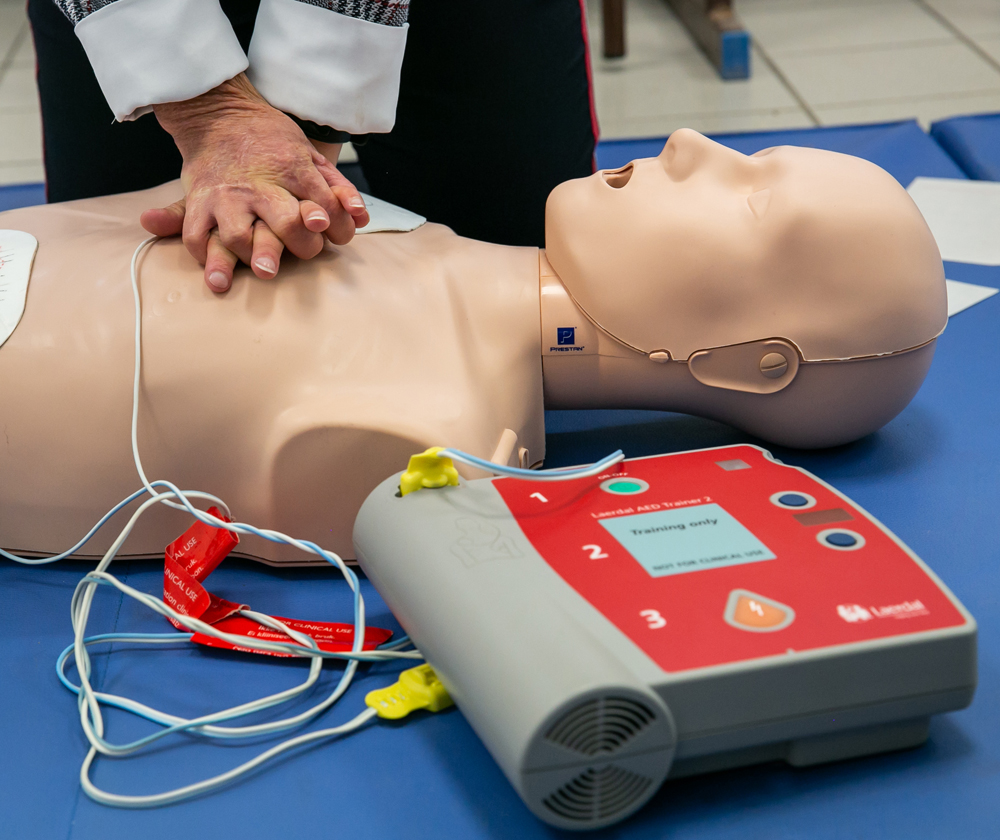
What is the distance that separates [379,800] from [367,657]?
4.7 inches

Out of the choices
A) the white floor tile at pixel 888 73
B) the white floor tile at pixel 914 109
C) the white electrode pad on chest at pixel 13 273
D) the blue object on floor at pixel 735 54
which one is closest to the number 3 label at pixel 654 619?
the white electrode pad on chest at pixel 13 273

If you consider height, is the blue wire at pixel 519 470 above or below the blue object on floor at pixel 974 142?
above

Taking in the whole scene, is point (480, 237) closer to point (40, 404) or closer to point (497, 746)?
point (40, 404)

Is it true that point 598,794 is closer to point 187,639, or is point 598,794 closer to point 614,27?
point 187,639

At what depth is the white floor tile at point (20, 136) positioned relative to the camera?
261 centimetres

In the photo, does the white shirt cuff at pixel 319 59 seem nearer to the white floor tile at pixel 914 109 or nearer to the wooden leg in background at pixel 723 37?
the white floor tile at pixel 914 109

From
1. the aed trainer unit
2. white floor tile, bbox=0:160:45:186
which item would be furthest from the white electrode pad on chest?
white floor tile, bbox=0:160:45:186

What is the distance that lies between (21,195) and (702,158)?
1.38 metres

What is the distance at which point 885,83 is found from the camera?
9.02ft

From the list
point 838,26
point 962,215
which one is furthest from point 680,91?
point 962,215

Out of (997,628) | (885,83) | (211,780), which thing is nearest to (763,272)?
(997,628)

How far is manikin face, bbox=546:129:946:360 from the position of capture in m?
0.90

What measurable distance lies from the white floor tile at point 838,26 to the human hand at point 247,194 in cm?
248

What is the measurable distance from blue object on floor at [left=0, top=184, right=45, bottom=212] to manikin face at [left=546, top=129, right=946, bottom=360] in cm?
124
